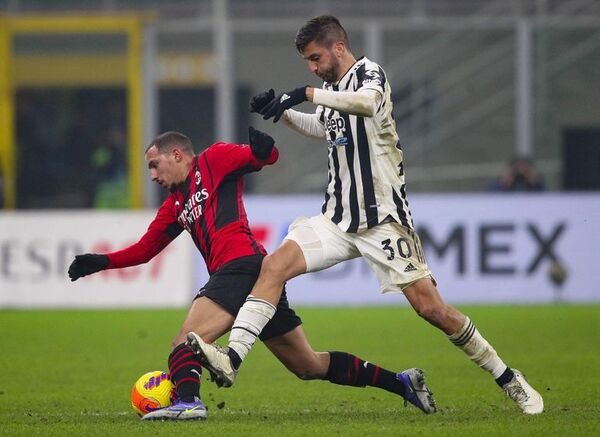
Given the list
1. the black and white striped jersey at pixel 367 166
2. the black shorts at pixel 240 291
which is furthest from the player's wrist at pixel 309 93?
the black shorts at pixel 240 291

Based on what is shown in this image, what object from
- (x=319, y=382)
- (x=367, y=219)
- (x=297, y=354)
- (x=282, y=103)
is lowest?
(x=319, y=382)

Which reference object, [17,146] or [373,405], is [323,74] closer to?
[373,405]

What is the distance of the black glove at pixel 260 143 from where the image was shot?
7645 millimetres

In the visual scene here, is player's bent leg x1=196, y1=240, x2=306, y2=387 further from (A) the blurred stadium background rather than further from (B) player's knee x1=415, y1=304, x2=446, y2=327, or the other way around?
(A) the blurred stadium background

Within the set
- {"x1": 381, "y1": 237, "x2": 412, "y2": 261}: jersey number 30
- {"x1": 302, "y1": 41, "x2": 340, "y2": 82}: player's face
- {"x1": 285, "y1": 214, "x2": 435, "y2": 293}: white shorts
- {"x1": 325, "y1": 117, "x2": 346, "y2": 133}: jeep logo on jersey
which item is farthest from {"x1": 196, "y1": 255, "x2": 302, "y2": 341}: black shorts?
{"x1": 302, "y1": 41, "x2": 340, "y2": 82}: player's face

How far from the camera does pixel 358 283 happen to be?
18.1 metres

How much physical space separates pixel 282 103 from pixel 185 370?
1590 mm

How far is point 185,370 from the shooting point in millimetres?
7352

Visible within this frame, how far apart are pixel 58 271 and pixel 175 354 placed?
36.1 feet

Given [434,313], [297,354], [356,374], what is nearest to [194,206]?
[297,354]

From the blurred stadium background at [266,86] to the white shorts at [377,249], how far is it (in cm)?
1304

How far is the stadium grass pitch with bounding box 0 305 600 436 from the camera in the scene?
24.2 ft

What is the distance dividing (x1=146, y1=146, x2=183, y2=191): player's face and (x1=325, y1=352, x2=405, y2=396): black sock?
1.45 meters

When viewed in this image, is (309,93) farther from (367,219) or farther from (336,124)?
(367,219)
